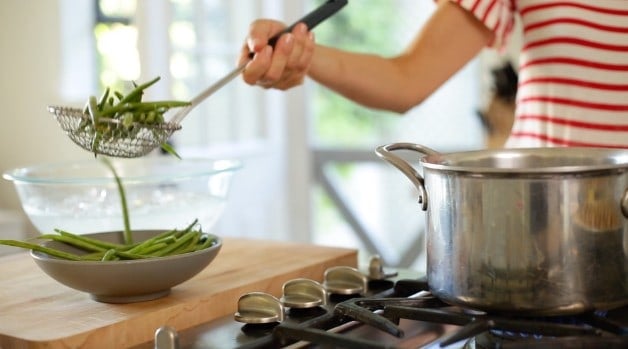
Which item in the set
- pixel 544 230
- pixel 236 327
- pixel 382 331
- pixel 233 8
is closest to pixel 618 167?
pixel 544 230

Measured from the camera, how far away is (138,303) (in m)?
0.87

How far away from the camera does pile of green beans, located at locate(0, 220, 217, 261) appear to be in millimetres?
869

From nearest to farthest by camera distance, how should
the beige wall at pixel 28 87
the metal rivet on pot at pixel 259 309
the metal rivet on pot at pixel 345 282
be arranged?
the metal rivet on pot at pixel 259 309 → the metal rivet on pot at pixel 345 282 → the beige wall at pixel 28 87

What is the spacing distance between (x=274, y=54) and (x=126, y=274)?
1.35ft

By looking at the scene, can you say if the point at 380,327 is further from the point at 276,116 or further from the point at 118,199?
the point at 276,116

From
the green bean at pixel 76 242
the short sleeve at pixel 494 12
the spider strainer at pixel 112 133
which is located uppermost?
the short sleeve at pixel 494 12

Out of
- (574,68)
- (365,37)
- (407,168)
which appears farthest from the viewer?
(365,37)

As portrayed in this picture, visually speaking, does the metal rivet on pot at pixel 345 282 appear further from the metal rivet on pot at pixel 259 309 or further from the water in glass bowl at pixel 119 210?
the water in glass bowl at pixel 119 210

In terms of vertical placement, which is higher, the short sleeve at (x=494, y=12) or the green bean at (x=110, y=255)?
the short sleeve at (x=494, y=12)

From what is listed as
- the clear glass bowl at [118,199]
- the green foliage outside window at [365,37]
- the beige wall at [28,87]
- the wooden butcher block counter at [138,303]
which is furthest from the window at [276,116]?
the wooden butcher block counter at [138,303]

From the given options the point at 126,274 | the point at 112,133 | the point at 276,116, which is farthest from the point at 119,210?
the point at 276,116

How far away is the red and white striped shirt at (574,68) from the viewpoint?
1.20m

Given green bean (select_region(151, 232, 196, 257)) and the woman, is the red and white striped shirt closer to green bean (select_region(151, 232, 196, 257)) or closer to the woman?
the woman

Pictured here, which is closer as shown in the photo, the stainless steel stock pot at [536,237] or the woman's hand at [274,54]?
the stainless steel stock pot at [536,237]
